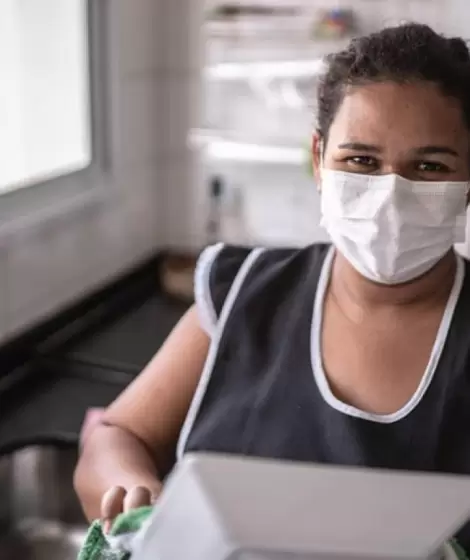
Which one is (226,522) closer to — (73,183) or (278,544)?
(278,544)

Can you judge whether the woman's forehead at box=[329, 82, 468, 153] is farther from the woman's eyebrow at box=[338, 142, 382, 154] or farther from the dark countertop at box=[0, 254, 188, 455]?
the dark countertop at box=[0, 254, 188, 455]

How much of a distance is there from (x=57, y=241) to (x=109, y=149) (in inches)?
10.2

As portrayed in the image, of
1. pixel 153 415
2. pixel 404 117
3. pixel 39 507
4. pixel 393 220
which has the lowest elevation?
pixel 39 507

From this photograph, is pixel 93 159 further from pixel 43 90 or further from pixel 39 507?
pixel 39 507

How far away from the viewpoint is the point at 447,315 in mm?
943

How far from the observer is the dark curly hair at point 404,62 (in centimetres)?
90

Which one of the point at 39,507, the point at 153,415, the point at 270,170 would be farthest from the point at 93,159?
the point at 153,415

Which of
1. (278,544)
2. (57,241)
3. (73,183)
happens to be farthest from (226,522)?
(73,183)

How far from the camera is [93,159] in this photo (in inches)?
66.6

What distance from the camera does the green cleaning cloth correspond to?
0.69 metres

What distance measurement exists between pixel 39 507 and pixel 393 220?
750 mm

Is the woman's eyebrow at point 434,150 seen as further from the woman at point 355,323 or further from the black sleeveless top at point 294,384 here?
the black sleeveless top at point 294,384

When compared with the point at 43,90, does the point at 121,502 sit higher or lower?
lower

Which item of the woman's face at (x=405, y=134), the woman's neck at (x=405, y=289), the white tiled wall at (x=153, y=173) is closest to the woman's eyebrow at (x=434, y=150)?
the woman's face at (x=405, y=134)
